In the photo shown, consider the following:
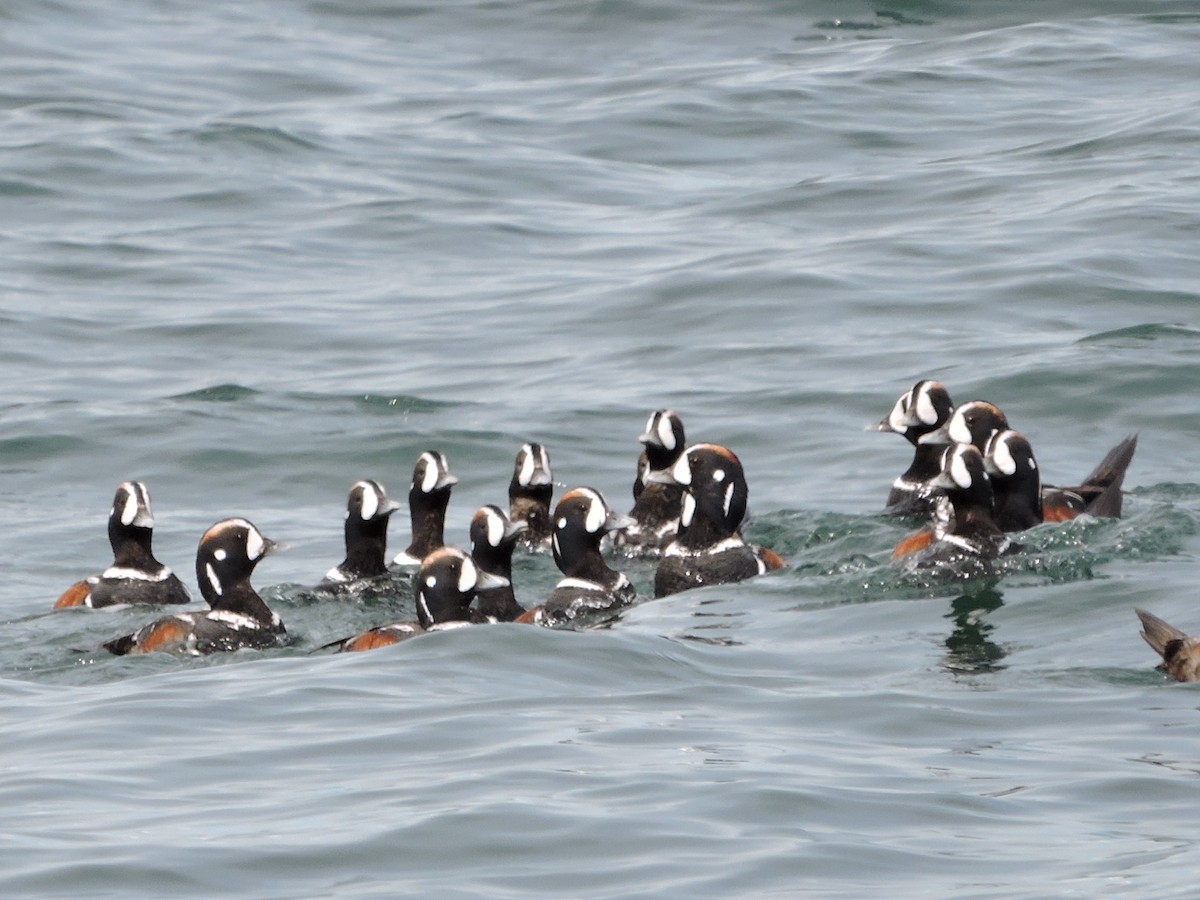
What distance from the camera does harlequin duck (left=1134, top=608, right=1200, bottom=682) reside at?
1008cm

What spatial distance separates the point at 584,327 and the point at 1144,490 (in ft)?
23.0

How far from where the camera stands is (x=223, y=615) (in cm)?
1245

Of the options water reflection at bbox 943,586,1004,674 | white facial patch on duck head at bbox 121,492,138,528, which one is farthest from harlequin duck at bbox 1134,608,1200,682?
white facial patch on duck head at bbox 121,492,138,528

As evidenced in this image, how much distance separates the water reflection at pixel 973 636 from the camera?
1085 cm

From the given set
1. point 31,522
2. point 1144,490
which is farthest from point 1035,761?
point 31,522

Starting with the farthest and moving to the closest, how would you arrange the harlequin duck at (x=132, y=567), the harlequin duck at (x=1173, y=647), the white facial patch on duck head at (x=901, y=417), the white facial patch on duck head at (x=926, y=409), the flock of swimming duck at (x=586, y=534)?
the white facial patch on duck head at (x=901, y=417)
the white facial patch on duck head at (x=926, y=409)
the harlequin duck at (x=132, y=567)
the flock of swimming duck at (x=586, y=534)
the harlequin duck at (x=1173, y=647)

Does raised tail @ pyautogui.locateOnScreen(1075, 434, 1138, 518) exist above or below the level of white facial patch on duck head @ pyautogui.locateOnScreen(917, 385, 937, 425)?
below

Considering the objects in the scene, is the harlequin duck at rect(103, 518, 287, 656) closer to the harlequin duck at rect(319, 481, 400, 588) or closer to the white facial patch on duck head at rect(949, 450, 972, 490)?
the harlequin duck at rect(319, 481, 400, 588)

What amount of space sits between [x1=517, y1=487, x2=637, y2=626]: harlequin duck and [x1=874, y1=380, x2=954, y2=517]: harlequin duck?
2.63 m

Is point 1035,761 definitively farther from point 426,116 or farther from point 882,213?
point 426,116

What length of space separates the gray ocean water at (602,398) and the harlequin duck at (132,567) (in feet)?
1.09

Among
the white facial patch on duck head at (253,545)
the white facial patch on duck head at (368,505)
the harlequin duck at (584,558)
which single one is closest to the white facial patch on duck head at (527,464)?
the white facial patch on duck head at (368,505)

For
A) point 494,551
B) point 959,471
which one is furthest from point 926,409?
point 494,551

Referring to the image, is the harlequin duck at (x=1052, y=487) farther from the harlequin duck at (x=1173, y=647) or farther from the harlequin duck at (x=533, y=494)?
the harlequin duck at (x=1173, y=647)
